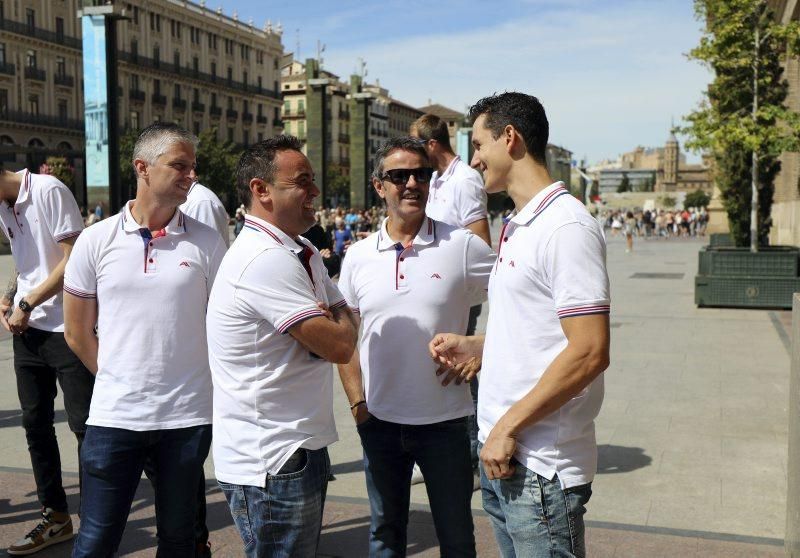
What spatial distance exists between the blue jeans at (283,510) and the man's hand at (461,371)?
65 centimetres

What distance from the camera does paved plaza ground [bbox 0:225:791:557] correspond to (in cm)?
413

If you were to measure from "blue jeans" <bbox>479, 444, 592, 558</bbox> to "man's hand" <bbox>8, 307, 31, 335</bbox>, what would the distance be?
2552 mm

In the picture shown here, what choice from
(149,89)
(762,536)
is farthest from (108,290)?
(149,89)

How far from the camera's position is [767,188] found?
19.2 meters

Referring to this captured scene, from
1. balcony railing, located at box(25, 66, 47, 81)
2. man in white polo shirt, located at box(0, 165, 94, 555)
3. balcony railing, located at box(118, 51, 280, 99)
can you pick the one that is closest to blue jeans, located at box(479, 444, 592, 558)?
man in white polo shirt, located at box(0, 165, 94, 555)

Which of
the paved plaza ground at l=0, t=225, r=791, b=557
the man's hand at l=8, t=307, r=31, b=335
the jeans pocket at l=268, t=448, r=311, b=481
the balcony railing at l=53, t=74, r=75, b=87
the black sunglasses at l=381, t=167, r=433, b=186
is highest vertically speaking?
the balcony railing at l=53, t=74, r=75, b=87

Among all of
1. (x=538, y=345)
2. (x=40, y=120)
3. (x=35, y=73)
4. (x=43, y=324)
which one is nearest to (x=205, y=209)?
(x=43, y=324)

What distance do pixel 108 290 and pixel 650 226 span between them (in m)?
48.9

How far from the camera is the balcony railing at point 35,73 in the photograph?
5872 centimetres

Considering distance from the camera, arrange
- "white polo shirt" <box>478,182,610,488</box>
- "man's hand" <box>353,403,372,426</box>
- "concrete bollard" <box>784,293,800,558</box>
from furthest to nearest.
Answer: "concrete bollard" <box>784,293,800,558</box>, "man's hand" <box>353,403,372,426</box>, "white polo shirt" <box>478,182,610,488</box>

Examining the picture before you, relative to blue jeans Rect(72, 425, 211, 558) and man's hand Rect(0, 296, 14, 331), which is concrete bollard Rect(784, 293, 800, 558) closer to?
blue jeans Rect(72, 425, 211, 558)

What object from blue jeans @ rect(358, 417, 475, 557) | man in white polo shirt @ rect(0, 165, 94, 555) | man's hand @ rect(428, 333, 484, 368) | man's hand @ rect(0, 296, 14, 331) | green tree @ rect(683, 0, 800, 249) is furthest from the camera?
green tree @ rect(683, 0, 800, 249)

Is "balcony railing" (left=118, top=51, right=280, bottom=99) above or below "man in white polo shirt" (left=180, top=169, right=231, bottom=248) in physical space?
above

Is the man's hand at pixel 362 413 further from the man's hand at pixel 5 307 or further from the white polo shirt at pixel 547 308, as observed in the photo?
the man's hand at pixel 5 307
